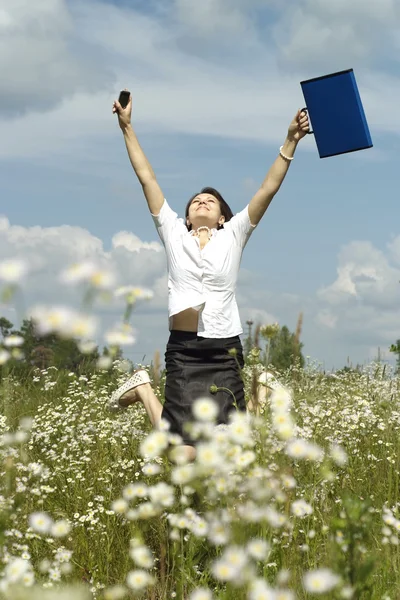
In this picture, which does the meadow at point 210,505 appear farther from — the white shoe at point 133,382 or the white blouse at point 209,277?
the white blouse at point 209,277

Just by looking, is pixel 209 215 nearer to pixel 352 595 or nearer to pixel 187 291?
pixel 187 291

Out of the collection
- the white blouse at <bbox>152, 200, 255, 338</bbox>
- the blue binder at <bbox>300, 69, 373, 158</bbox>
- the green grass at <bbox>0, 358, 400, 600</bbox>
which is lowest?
the green grass at <bbox>0, 358, 400, 600</bbox>

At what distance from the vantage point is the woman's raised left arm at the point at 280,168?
5082mm

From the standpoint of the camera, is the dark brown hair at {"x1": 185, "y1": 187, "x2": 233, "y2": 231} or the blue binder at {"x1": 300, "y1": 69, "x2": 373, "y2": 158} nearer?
the blue binder at {"x1": 300, "y1": 69, "x2": 373, "y2": 158}

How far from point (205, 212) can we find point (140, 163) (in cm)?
63

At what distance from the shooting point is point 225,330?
4875mm

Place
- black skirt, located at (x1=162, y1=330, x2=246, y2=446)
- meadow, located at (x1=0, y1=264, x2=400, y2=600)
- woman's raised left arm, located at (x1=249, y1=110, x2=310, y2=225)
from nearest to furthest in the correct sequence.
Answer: meadow, located at (x1=0, y1=264, x2=400, y2=600)
black skirt, located at (x1=162, y1=330, x2=246, y2=446)
woman's raised left arm, located at (x1=249, y1=110, x2=310, y2=225)

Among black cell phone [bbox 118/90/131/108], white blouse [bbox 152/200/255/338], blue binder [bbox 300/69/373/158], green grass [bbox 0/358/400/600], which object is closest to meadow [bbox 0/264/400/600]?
green grass [bbox 0/358/400/600]

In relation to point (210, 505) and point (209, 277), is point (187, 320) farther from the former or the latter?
point (210, 505)

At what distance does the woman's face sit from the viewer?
5305mm

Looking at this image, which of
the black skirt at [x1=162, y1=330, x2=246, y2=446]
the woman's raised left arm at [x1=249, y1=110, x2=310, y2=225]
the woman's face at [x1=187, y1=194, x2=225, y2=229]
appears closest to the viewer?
the black skirt at [x1=162, y1=330, x2=246, y2=446]

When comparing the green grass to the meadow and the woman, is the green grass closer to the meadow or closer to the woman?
the meadow

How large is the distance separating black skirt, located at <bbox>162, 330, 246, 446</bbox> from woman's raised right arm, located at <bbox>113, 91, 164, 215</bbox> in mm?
1054

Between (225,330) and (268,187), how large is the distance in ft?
3.48
